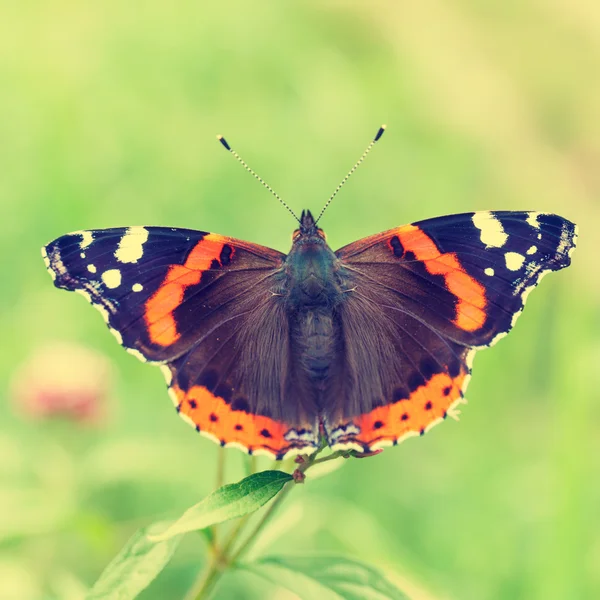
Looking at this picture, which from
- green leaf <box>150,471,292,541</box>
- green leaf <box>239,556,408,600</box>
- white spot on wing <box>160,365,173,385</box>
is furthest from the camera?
white spot on wing <box>160,365,173,385</box>

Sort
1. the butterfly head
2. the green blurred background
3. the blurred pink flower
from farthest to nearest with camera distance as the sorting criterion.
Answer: the blurred pink flower
the green blurred background
the butterfly head

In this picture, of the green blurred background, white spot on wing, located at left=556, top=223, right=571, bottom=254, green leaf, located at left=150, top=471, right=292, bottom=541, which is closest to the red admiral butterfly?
white spot on wing, located at left=556, top=223, right=571, bottom=254

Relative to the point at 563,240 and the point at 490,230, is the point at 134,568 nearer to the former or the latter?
the point at 490,230

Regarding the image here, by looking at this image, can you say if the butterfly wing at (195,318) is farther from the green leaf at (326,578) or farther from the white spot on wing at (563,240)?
the white spot on wing at (563,240)

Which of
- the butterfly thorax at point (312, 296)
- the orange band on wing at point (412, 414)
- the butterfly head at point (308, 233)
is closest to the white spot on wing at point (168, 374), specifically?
the butterfly thorax at point (312, 296)

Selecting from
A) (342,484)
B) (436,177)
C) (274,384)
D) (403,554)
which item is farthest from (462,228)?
(436,177)

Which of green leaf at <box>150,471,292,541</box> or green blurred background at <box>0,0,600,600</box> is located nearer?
green leaf at <box>150,471,292,541</box>

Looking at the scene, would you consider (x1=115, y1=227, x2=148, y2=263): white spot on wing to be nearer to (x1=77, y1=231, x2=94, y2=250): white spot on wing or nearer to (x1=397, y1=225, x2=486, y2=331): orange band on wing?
(x1=77, y1=231, x2=94, y2=250): white spot on wing

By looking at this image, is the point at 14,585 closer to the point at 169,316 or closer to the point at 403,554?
the point at 169,316
